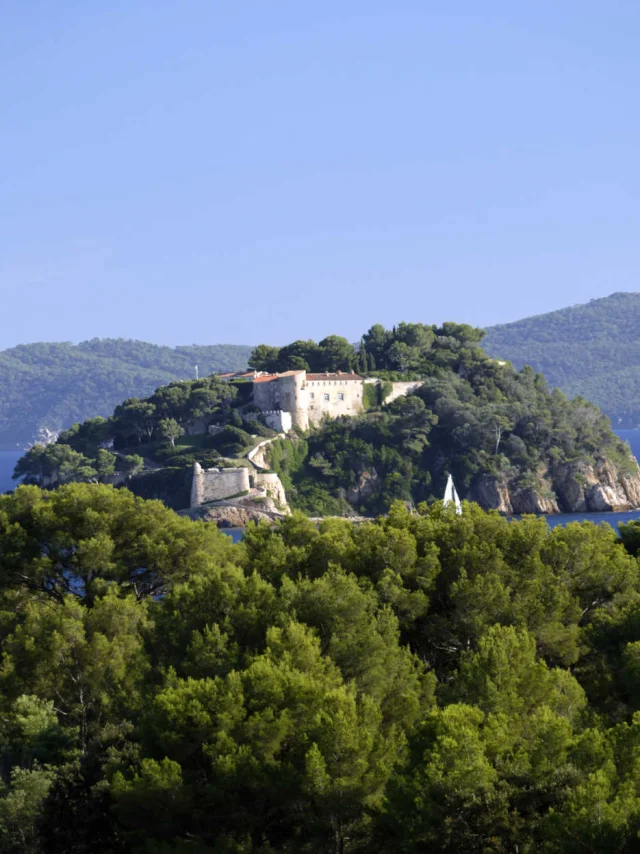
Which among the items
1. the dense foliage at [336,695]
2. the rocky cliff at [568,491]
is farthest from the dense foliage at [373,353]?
the dense foliage at [336,695]

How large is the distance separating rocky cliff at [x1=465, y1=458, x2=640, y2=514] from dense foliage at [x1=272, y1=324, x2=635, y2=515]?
1.37 ft

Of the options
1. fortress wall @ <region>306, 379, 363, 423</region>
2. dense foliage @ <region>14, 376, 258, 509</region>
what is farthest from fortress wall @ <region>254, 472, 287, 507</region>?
fortress wall @ <region>306, 379, 363, 423</region>

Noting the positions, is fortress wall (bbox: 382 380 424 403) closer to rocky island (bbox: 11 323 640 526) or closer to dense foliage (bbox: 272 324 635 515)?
→ rocky island (bbox: 11 323 640 526)

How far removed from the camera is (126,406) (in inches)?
4124

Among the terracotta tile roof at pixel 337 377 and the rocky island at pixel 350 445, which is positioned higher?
the terracotta tile roof at pixel 337 377

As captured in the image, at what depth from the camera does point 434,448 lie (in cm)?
10019

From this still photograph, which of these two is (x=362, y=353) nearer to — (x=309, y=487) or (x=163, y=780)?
(x=309, y=487)

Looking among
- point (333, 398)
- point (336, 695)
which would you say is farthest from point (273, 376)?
point (336, 695)

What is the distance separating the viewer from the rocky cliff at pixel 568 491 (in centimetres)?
9631

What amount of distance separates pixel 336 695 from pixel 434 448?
80.3 meters

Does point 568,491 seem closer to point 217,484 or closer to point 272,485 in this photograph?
point 272,485

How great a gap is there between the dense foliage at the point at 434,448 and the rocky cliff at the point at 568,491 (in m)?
0.42

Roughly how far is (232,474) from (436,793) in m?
72.6

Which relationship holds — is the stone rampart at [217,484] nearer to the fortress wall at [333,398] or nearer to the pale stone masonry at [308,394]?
the pale stone masonry at [308,394]
